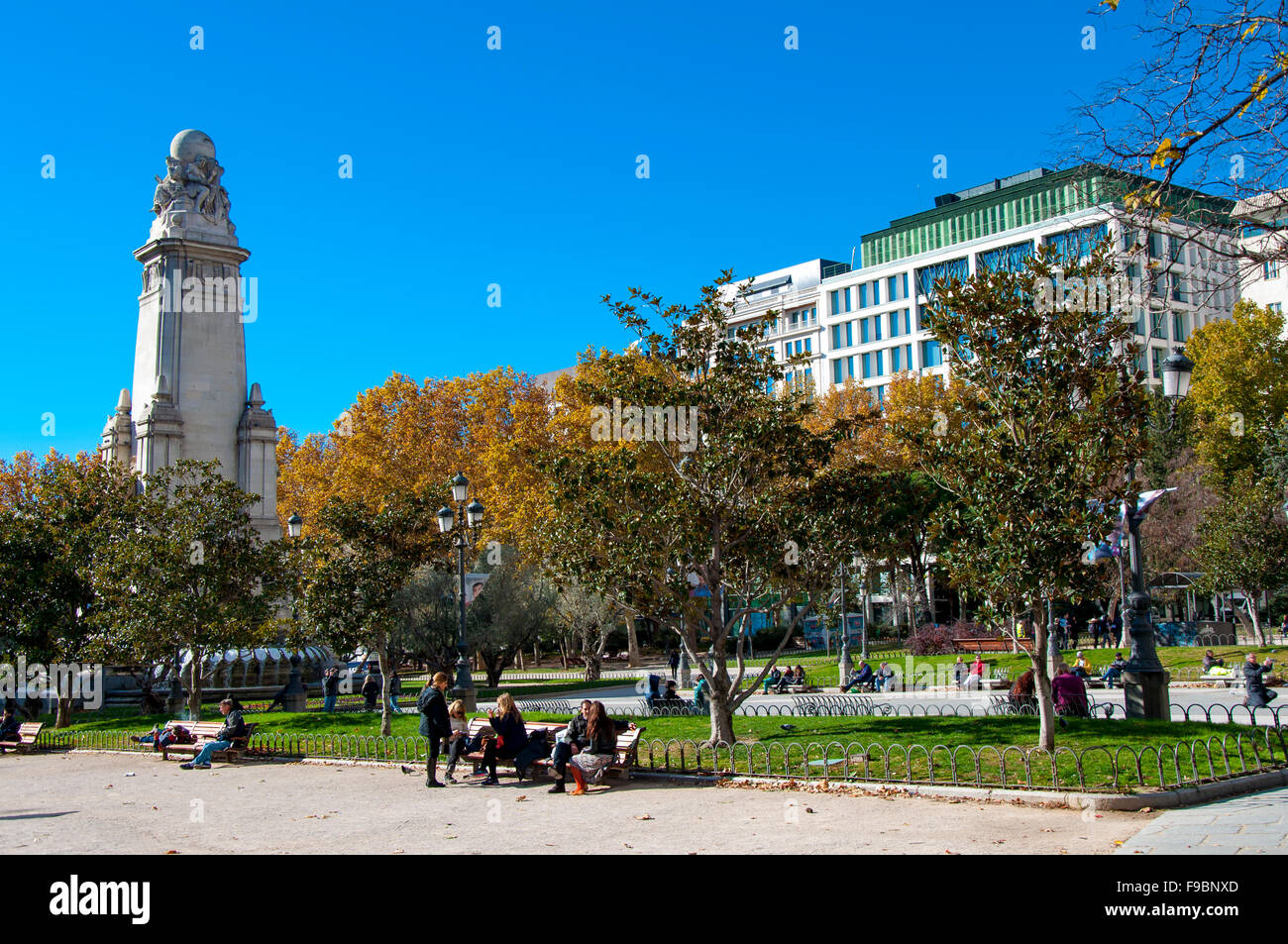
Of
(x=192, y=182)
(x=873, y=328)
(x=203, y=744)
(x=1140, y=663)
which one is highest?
(x=873, y=328)

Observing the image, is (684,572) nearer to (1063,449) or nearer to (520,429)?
(1063,449)

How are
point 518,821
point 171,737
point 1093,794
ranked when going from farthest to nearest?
point 171,737
point 518,821
point 1093,794

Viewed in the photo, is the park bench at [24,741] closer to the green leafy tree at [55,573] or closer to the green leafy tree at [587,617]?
the green leafy tree at [55,573]

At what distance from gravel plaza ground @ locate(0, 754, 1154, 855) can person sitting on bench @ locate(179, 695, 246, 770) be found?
7.88ft

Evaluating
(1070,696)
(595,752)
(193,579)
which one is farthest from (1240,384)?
(595,752)

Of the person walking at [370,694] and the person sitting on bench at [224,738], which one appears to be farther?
the person walking at [370,694]

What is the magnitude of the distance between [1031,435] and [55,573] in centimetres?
2438

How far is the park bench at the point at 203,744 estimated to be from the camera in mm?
18672

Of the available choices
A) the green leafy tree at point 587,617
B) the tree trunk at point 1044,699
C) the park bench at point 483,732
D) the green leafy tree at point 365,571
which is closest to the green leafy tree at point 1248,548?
the green leafy tree at point 587,617

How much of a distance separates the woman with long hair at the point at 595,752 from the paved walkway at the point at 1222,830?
6.35m

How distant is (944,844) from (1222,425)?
48.9 m

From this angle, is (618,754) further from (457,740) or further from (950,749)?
(950,749)

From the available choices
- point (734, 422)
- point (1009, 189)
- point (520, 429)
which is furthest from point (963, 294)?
point (1009, 189)

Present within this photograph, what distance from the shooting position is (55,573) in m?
27.6
